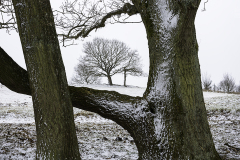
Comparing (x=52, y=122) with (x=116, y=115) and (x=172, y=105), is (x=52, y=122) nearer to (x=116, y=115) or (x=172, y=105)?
(x=116, y=115)

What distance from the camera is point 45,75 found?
2.73 metres

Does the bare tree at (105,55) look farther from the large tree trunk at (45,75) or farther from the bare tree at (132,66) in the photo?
the large tree trunk at (45,75)

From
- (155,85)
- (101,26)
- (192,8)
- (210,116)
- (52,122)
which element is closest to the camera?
(52,122)

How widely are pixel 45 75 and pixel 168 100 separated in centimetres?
195

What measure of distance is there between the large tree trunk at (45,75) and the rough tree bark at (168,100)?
63 centimetres

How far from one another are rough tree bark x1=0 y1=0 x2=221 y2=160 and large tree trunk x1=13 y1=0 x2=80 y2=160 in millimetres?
626

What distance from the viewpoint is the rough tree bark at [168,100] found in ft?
10.0

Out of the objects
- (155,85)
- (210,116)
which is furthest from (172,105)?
(210,116)

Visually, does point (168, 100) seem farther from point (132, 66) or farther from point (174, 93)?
point (132, 66)

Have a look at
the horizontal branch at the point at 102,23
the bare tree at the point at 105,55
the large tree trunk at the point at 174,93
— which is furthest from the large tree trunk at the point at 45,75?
the bare tree at the point at 105,55

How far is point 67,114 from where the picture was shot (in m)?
2.84

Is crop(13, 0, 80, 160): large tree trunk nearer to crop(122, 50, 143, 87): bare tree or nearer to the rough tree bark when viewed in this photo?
the rough tree bark

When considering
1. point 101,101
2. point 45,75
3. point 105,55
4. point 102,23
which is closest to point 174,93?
point 101,101

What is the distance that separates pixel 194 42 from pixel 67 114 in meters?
2.45
